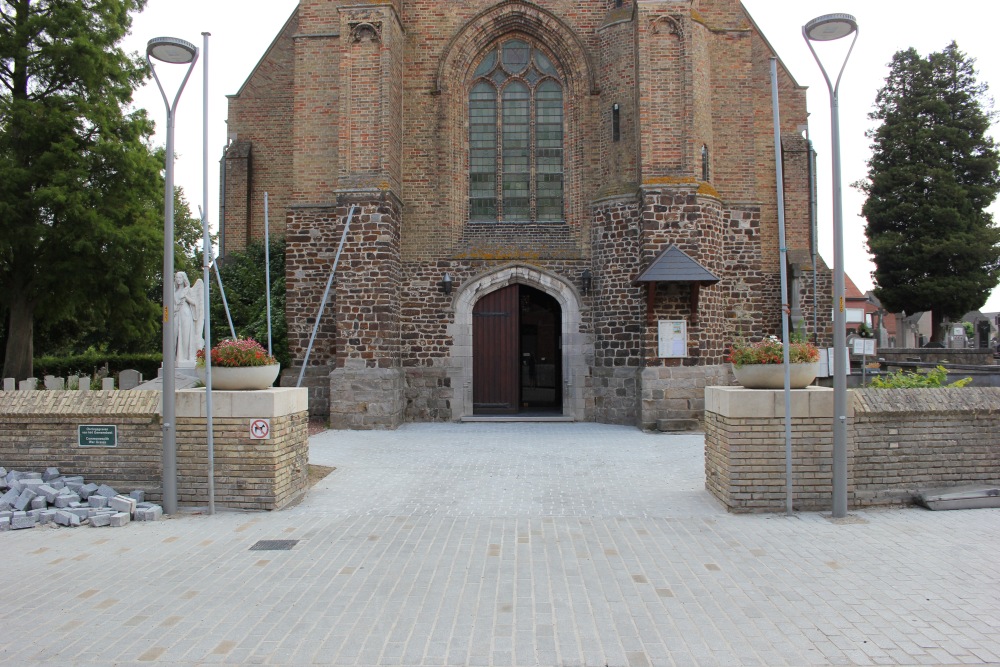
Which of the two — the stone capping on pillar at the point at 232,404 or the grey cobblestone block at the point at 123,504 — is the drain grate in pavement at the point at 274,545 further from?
the grey cobblestone block at the point at 123,504

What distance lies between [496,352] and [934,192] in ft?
84.4

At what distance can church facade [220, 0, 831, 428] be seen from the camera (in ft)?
47.3

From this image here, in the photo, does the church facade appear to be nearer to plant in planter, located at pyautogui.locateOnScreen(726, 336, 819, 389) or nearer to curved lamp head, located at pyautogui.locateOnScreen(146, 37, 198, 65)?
plant in planter, located at pyautogui.locateOnScreen(726, 336, 819, 389)

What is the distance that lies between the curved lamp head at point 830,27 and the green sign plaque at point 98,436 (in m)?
8.45

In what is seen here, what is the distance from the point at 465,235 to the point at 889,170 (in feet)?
83.4

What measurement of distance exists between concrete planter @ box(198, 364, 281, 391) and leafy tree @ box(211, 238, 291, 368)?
880 cm

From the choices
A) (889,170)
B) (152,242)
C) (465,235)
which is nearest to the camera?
(465,235)

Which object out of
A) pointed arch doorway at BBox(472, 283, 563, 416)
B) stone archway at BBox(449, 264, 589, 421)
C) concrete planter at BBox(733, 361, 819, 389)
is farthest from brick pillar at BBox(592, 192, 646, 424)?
concrete planter at BBox(733, 361, 819, 389)

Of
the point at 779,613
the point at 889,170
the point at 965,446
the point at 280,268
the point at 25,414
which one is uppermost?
the point at 889,170

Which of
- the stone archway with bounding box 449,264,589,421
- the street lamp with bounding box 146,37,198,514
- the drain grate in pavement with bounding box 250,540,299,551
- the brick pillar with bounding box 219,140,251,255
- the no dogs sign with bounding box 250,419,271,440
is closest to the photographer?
the drain grate in pavement with bounding box 250,540,299,551

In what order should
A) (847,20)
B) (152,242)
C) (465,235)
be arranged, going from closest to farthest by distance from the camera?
(847,20) → (465,235) → (152,242)

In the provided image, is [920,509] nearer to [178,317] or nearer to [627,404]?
[627,404]

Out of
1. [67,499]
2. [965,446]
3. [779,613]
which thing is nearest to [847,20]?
[965,446]

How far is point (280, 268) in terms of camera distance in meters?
16.9
